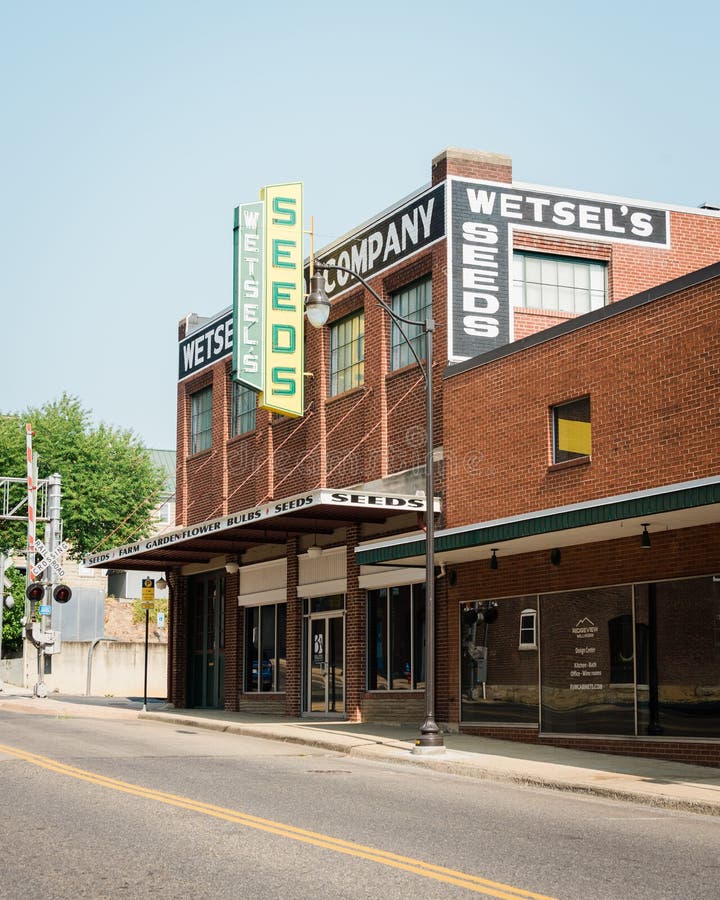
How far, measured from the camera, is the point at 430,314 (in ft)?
84.9

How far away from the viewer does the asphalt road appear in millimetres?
8547

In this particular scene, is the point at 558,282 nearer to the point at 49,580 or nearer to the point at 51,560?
the point at 51,560

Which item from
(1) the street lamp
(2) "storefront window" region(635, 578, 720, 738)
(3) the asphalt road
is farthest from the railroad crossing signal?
(2) "storefront window" region(635, 578, 720, 738)

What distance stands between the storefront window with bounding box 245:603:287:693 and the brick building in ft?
0.25

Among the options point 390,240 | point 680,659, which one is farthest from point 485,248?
point 680,659

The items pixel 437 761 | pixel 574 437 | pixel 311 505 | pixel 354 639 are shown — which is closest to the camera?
pixel 437 761

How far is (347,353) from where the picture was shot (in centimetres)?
2923

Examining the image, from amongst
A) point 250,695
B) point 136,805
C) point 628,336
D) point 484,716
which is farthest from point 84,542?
point 136,805

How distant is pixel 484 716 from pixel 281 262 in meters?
11.7

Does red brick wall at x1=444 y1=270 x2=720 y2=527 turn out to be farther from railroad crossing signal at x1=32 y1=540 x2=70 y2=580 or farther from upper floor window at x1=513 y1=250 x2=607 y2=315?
railroad crossing signal at x1=32 y1=540 x2=70 y2=580

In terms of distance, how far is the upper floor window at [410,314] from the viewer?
26.3 meters

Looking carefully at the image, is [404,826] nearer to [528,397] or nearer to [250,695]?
[528,397]

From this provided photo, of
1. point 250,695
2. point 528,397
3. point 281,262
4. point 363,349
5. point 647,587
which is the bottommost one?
point 250,695

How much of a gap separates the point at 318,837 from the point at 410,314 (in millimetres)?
17571
